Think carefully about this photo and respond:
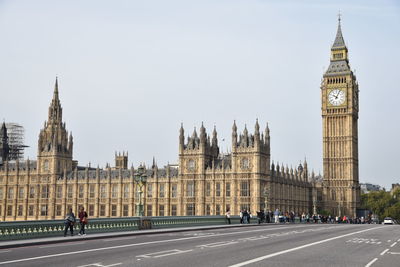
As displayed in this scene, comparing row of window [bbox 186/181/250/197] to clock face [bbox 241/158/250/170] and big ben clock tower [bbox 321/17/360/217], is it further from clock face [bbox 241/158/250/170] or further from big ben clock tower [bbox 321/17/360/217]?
big ben clock tower [bbox 321/17/360/217]

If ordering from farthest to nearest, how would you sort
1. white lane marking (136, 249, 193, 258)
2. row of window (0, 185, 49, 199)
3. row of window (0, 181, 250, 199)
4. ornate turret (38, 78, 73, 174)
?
ornate turret (38, 78, 73, 174) < row of window (0, 185, 49, 199) < row of window (0, 181, 250, 199) < white lane marking (136, 249, 193, 258)

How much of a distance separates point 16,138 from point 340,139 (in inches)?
3152

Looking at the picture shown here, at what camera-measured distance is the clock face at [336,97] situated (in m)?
131

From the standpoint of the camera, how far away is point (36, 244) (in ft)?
94.5

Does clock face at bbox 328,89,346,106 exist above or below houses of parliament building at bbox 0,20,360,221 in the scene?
above

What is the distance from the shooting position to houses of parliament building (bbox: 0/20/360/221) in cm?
9600

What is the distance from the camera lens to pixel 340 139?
428 feet

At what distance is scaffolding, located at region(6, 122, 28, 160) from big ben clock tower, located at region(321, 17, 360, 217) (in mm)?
74675

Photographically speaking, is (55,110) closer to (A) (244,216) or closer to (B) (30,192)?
(B) (30,192)

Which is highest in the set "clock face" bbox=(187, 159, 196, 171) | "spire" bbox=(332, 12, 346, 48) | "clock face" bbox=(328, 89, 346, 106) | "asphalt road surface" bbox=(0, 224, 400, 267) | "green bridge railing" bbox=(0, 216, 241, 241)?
"spire" bbox=(332, 12, 346, 48)

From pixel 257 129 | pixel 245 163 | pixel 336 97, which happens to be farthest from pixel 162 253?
pixel 336 97

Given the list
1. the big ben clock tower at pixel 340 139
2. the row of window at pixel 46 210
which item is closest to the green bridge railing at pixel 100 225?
the row of window at pixel 46 210

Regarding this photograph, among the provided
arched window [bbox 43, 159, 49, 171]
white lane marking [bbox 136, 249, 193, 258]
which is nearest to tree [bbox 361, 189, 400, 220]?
arched window [bbox 43, 159, 49, 171]

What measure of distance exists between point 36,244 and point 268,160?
7194 centimetres
